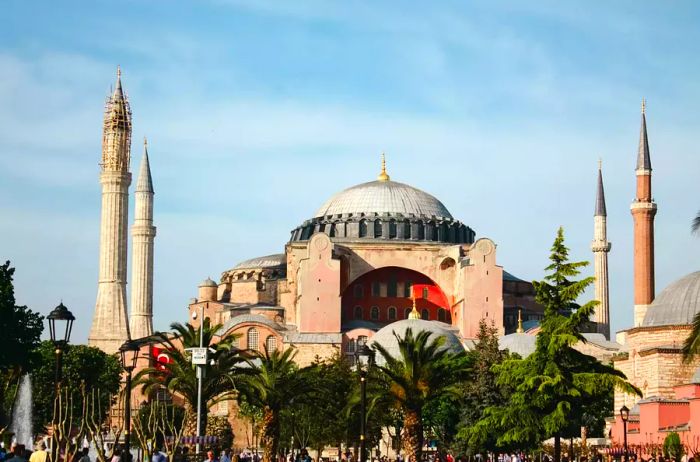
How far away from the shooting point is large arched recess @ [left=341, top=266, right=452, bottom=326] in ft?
235

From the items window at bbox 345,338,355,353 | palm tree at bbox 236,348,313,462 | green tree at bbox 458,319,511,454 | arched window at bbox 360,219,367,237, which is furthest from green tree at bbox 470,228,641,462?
arched window at bbox 360,219,367,237

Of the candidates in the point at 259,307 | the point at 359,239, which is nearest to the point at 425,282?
the point at 359,239

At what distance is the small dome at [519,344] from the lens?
60031mm

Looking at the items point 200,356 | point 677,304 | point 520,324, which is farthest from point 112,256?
point 200,356

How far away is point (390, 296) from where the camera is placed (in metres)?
72.1

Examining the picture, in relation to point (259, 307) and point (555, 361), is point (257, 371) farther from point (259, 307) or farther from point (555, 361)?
point (259, 307)

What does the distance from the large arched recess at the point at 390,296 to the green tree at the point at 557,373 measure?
38.3 m

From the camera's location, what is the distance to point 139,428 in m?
18.7

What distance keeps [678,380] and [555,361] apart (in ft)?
50.5

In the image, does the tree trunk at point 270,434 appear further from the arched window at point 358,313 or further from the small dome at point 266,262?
the small dome at point 266,262

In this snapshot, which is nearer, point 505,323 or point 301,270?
point 301,270

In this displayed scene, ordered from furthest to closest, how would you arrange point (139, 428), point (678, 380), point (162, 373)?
1. point (678, 380)
2. point (162, 373)
3. point (139, 428)

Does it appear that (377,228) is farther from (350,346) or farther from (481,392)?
(481,392)

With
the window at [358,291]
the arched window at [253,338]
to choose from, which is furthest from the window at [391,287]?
the arched window at [253,338]
